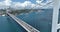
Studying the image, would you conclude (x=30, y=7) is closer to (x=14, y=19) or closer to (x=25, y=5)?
(x=25, y=5)

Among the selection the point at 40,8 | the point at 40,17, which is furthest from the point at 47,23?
the point at 40,8

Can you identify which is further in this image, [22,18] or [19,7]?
[22,18]

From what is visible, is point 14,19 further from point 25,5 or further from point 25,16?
point 25,5

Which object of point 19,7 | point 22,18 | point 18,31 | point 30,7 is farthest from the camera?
point 22,18

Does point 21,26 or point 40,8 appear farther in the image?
point 21,26

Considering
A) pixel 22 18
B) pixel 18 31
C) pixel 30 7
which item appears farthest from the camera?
pixel 22 18

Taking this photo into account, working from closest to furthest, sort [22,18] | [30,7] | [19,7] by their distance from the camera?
[19,7] → [30,7] → [22,18]

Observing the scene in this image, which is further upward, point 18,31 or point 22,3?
point 22,3

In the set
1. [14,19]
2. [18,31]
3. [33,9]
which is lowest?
[18,31]

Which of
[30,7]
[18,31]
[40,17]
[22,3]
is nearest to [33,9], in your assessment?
[30,7]
